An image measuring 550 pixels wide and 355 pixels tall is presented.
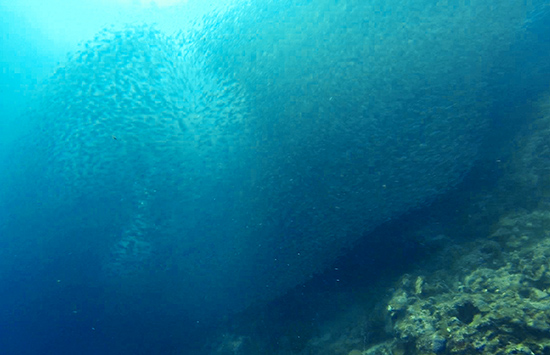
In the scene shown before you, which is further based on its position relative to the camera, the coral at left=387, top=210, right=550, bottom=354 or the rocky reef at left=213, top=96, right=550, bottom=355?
the rocky reef at left=213, top=96, right=550, bottom=355

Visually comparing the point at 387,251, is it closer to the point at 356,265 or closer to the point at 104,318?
the point at 356,265

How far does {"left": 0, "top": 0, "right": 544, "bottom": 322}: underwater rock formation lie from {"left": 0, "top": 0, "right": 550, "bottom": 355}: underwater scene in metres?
0.03

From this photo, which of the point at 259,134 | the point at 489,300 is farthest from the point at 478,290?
the point at 259,134

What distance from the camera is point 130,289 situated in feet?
19.4

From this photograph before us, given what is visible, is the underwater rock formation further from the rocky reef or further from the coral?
the coral

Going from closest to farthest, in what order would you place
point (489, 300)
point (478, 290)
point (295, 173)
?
point (489, 300), point (478, 290), point (295, 173)

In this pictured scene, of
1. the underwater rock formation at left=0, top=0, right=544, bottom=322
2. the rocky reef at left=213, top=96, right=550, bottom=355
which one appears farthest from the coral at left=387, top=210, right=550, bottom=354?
the underwater rock formation at left=0, top=0, right=544, bottom=322

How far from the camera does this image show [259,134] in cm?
490

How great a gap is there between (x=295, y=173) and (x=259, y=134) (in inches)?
38.9

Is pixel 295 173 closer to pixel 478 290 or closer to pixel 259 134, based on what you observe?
pixel 259 134

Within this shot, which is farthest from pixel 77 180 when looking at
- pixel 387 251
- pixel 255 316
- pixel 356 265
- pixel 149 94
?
pixel 387 251

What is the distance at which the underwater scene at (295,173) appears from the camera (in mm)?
3709

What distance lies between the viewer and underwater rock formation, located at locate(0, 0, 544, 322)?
13.8 ft


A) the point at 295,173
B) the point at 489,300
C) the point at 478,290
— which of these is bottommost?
the point at 489,300
